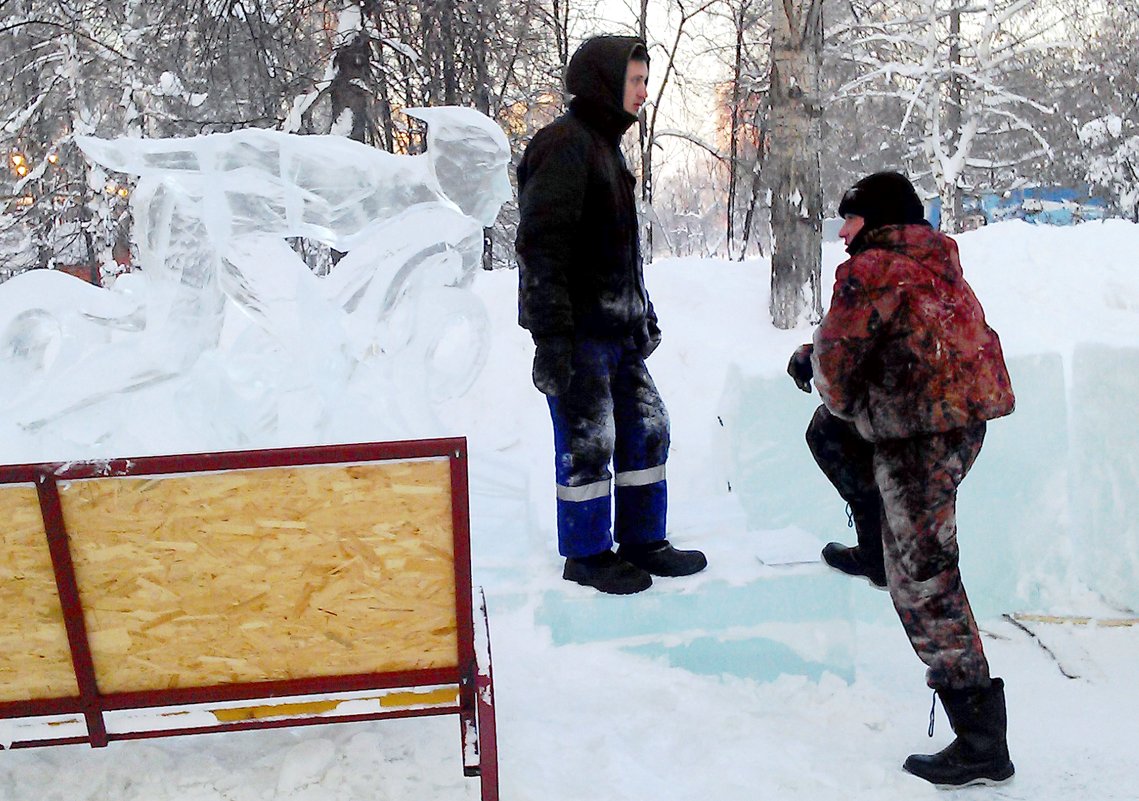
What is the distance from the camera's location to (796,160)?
8.19 meters

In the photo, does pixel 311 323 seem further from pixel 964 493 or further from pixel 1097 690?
pixel 1097 690

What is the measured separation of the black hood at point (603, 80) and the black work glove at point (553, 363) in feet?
2.67

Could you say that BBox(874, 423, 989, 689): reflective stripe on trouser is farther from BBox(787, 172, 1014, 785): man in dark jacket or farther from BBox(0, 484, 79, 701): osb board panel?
BBox(0, 484, 79, 701): osb board panel

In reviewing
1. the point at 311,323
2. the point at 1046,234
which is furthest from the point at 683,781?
the point at 1046,234

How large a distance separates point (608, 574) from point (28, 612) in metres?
1.88

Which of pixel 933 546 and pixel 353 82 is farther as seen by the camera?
pixel 353 82

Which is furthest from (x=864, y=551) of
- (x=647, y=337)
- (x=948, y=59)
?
(x=948, y=59)

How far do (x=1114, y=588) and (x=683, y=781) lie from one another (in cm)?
233

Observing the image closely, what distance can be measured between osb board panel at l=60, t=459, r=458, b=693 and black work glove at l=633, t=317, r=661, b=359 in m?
1.37

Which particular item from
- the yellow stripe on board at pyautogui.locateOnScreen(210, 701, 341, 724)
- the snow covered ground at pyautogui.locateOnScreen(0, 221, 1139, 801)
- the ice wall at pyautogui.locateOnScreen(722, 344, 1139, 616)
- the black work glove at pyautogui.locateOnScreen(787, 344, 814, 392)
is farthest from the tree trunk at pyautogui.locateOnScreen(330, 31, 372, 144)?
the yellow stripe on board at pyautogui.locateOnScreen(210, 701, 341, 724)

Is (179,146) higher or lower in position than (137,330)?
higher

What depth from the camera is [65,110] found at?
16219 mm

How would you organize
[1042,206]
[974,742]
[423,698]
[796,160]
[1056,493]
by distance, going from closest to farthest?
[423,698] < [974,742] < [1056,493] < [796,160] < [1042,206]

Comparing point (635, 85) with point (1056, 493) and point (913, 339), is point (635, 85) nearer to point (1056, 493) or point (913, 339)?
point (913, 339)
